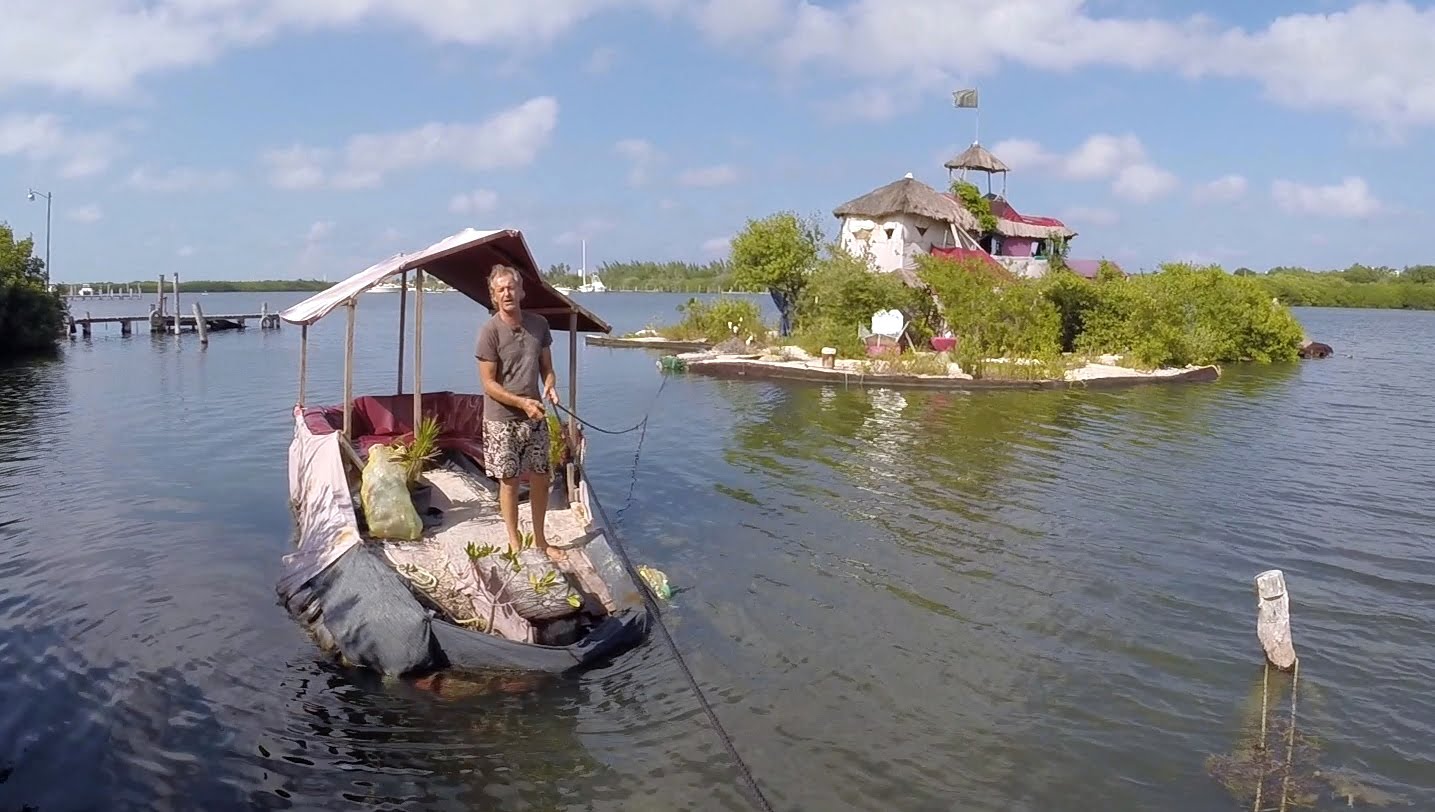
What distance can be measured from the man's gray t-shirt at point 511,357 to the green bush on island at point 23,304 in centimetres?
3658

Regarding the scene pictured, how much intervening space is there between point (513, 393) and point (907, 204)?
31.0 meters

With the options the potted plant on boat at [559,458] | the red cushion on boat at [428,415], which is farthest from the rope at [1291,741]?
the red cushion on boat at [428,415]

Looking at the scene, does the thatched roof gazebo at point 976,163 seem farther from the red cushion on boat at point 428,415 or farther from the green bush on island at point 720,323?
the red cushion on boat at point 428,415

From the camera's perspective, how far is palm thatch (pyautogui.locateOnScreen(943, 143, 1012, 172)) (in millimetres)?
44219

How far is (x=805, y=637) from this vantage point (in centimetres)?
895

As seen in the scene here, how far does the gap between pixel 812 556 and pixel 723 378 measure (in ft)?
63.5

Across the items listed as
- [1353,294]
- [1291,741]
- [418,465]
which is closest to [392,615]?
[418,465]

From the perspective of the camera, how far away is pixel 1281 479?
16.0 metres

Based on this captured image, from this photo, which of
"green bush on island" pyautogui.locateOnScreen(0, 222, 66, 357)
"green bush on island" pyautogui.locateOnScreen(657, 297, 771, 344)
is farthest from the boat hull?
"green bush on island" pyautogui.locateOnScreen(0, 222, 66, 357)

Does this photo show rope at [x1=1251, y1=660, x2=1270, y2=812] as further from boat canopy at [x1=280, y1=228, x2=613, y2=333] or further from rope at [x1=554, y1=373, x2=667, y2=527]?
boat canopy at [x1=280, y1=228, x2=613, y2=333]

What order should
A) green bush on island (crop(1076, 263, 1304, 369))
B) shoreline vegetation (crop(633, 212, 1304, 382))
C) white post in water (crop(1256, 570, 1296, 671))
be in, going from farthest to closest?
1. green bush on island (crop(1076, 263, 1304, 369))
2. shoreline vegetation (crop(633, 212, 1304, 382))
3. white post in water (crop(1256, 570, 1296, 671))

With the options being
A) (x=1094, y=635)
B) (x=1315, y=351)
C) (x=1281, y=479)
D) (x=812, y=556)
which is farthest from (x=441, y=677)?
(x=1315, y=351)

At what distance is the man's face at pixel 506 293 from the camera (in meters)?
8.10

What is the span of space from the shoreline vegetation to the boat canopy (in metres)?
19.2
